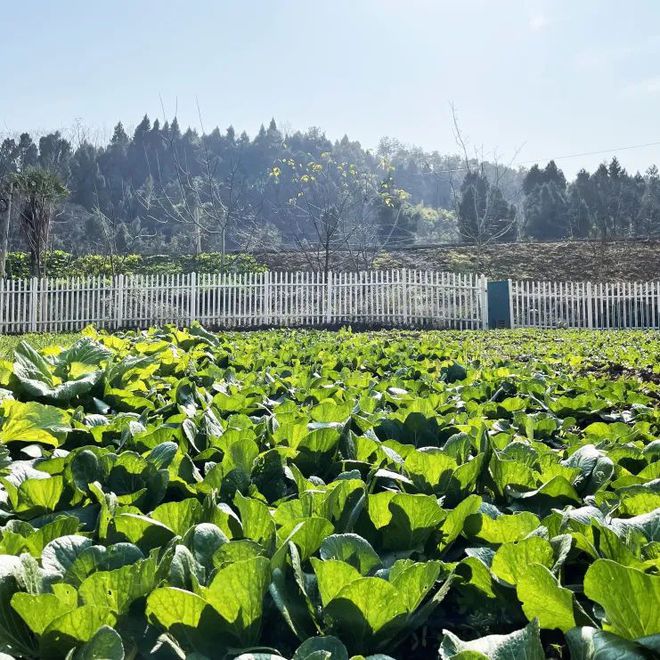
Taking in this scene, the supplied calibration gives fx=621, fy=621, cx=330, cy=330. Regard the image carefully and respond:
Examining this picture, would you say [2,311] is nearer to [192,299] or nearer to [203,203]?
[192,299]

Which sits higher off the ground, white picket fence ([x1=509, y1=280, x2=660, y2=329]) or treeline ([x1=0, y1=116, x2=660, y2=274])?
Answer: treeline ([x1=0, y1=116, x2=660, y2=274])

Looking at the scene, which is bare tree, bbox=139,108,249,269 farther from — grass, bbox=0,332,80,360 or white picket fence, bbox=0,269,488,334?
grass, bbox=0,332,80,360

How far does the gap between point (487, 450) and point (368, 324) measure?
16121 millimetres

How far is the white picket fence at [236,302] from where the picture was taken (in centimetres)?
1797

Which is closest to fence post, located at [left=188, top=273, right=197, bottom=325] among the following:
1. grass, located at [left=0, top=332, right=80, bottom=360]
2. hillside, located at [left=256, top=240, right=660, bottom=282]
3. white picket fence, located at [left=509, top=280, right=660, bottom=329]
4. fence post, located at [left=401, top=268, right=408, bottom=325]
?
grass, located at [left=0, top=332, right=80, bottom=360]

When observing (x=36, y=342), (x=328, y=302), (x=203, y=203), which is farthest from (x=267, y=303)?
(x=203, y=203)

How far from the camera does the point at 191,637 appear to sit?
0.75m

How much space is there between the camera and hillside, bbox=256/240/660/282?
2575 centimetres

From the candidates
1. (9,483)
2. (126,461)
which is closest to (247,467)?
(126,461)

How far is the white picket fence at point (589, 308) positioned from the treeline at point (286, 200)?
754cm

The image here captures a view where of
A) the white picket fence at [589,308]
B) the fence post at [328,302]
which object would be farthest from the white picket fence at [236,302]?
the white picket fence at [589,308]

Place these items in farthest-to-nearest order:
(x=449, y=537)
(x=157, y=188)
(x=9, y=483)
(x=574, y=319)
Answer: (x=157, y=188), (x=574, y=319), (x=9, y=483), (x=449, y=537)

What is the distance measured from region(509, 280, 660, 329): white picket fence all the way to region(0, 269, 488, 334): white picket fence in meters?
1.53

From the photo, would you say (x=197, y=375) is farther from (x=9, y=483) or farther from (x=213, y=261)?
(x=213, y=261)
